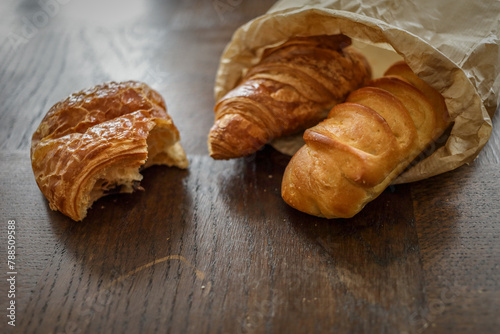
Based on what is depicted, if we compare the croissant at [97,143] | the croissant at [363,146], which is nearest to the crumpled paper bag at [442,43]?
the croissant at [363,146]

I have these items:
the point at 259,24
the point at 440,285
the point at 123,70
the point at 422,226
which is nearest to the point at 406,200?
Answer: the point at 422,226

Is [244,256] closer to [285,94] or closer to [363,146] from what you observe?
[363,146]

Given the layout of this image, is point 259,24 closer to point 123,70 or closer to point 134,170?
point 134,170

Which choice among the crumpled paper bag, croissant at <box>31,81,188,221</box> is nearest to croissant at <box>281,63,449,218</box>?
the crumpled paper bag

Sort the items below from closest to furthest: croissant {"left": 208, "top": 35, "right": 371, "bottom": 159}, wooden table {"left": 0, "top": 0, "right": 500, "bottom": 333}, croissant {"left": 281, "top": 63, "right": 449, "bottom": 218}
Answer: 1. wooden table {"left": 0, "top": 0, "right": 500, "bottom": 333}
2. croissant {"left": 281, "top": 63, "right": 449, "bottom": 218}
3. croissant {"left": 208, "top": 35, "right": 371, "bottom": 159}

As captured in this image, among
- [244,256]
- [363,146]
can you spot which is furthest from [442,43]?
[244,256]

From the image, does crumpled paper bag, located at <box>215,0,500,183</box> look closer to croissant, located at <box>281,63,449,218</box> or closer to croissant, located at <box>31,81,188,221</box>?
croissant, located at <box>281,63,449,218</box>

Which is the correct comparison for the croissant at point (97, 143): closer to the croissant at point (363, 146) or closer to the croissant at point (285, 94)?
the croissant at point (285, 94)
